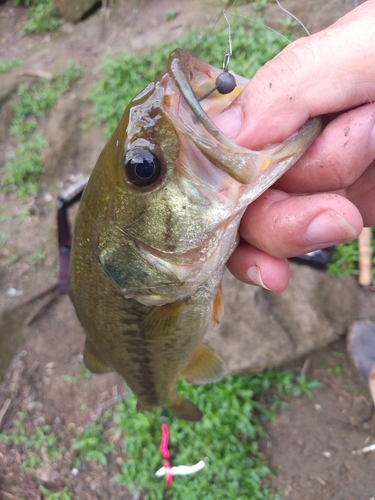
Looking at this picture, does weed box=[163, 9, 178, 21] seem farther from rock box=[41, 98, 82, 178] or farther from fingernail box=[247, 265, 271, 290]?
fingernail box=[247, 265, 271, 290]

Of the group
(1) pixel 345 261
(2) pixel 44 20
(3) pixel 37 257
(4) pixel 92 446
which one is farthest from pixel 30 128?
(1) pixel 345 261

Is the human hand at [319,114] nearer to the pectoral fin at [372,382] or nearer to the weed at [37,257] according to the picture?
the pectoral fin at [372,382]

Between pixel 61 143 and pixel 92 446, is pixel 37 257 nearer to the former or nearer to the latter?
pixel 61 143

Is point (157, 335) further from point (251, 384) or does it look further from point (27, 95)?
point (27, 95)

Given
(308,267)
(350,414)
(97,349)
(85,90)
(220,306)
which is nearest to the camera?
(220,306)

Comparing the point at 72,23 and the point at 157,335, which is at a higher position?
the point at 72,23

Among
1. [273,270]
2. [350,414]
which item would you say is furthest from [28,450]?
[273,270]

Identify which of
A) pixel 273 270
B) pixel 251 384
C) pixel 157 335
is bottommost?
pixel 251 384

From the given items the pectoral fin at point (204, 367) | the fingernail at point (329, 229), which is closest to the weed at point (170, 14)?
the pectoral fin at point (204, 367)
